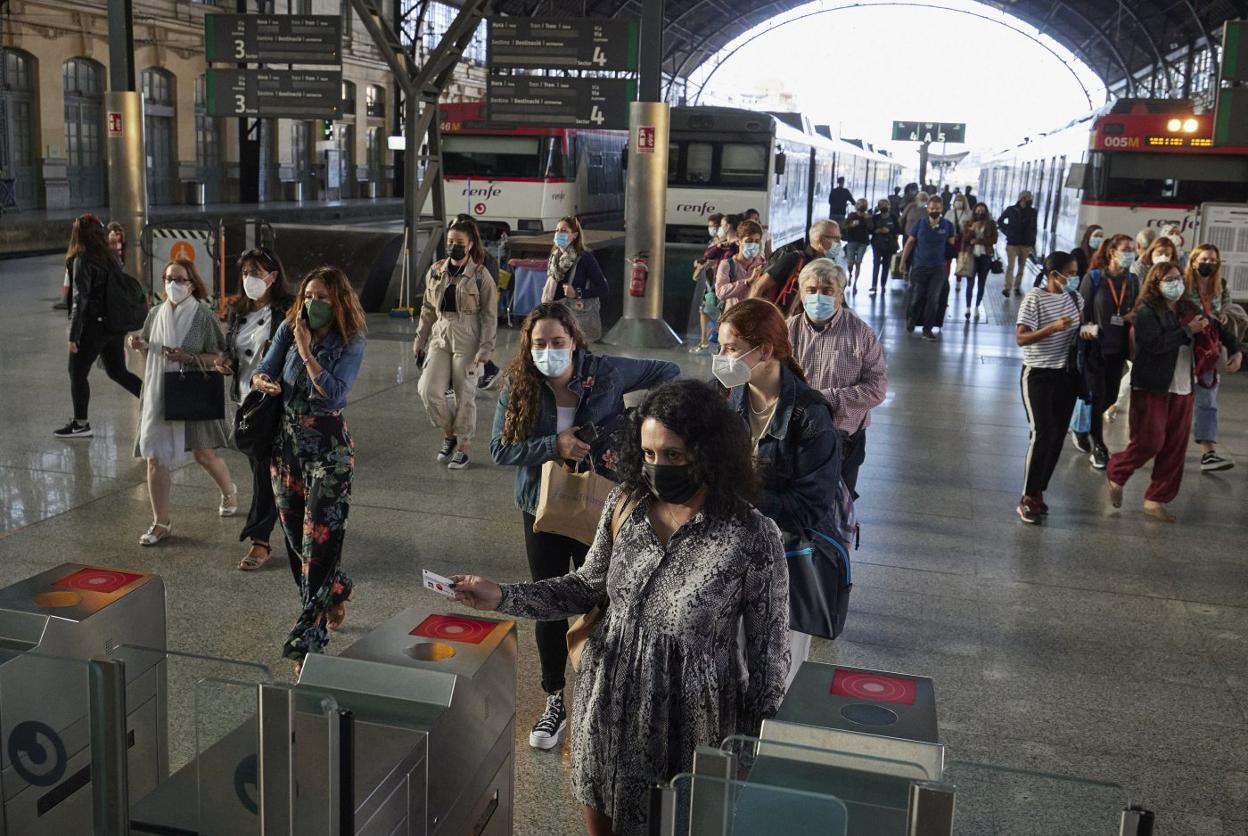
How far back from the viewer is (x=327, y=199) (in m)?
44.2

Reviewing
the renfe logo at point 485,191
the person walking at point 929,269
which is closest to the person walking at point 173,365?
the person walking at point 929,269

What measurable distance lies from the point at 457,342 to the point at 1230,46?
24.6 feet

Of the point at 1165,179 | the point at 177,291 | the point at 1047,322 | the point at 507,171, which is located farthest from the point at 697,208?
the point at 177,291

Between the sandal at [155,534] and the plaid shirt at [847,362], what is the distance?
360 centimetres

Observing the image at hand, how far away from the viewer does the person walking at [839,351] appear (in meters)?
5.90

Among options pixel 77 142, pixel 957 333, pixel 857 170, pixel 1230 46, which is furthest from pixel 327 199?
pixel 1230 46

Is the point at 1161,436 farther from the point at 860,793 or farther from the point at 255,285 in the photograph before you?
the point at 860,793

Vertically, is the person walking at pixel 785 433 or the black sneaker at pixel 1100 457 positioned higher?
the person walking at pixel 785 433

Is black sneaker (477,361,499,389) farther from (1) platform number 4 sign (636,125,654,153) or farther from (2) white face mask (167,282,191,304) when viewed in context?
(2) white face mask (167,282,191,304)

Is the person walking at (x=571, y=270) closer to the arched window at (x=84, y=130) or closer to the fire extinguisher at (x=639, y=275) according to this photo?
the fire extinguisher at (x=639, y=275)

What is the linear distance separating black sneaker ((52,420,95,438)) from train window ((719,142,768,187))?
13586mm

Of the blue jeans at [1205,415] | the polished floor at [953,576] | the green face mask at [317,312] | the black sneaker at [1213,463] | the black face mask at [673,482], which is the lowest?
the polished floor at [953,576]

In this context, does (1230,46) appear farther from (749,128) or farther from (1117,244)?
(749,128)

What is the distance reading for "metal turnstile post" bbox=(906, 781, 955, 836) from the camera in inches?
78.5
